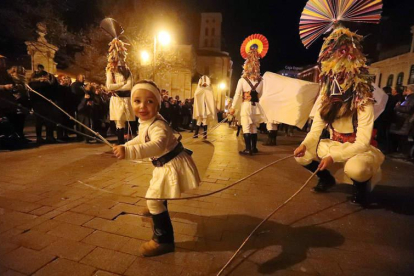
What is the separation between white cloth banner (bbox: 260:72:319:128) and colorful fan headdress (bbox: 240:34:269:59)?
5.82ft

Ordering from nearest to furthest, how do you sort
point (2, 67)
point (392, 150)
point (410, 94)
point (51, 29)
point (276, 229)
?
point (276, 229) → point (2, 67) → point (410, 94) → point (392, 150) → point (51, 29)

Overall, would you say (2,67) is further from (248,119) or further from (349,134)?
(349,134)

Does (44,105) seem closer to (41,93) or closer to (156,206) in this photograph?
(41,93)

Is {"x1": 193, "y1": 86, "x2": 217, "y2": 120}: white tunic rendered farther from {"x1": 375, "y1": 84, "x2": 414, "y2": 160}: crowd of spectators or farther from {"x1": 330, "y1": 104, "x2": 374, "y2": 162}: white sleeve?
{"x1": 330, "y1": 104, "x2": 374, "y2": 162}: white sleeve

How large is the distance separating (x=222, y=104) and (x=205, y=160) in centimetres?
3972

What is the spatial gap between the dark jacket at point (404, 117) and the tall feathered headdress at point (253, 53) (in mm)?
4349

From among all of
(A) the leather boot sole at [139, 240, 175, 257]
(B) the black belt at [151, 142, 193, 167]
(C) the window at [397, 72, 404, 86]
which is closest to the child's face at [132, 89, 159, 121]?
(B) the black belt at [151, 142, 193, 167]

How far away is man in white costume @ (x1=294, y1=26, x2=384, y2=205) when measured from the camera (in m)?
3.07

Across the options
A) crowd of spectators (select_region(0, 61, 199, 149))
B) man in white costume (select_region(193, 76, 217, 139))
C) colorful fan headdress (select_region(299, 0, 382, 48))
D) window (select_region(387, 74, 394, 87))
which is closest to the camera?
colorful fan headdress (select_region(299, 0, 382, 48))

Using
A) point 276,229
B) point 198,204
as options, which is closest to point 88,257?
point 198,204

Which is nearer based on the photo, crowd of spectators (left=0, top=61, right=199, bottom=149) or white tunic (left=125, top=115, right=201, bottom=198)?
white tunic (left=125, top=115, right=201, bottom=198)

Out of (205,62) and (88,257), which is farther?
(205,62)

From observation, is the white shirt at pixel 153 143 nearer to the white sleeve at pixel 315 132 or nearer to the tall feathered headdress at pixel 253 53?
the white sleeve at pixel 315 132

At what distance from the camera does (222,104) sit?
147ft
